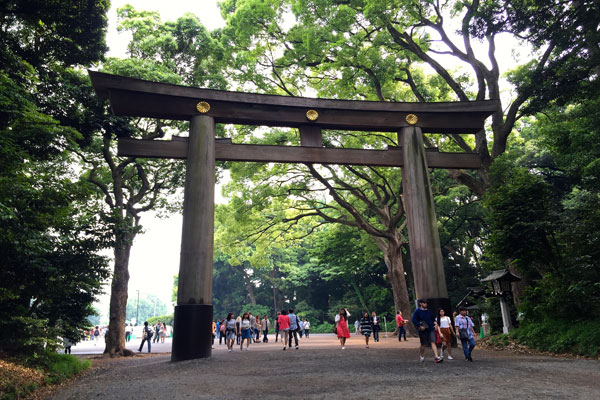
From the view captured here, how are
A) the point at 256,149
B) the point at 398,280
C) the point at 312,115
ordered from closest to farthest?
the point at 256,149
the point at 312,115
the point at 398,280

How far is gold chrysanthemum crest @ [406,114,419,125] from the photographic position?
12.2 m

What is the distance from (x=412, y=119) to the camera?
12.2 meters

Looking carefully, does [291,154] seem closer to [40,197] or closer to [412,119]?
[412,119]

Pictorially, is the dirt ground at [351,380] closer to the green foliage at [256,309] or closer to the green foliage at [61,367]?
the green foliage at [61,367]

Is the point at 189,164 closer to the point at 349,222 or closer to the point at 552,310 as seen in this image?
the point at 552,310

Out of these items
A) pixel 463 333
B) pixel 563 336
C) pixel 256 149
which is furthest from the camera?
pixel 256 149

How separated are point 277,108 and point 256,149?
4.90 feet

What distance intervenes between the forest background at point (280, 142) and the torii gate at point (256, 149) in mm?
2031

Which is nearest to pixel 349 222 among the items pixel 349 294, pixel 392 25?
pixel 392 25

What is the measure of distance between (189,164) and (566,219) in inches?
420

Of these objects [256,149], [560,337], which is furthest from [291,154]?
[560,337]

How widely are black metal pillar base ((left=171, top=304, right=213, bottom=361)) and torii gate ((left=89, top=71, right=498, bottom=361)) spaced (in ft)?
0.08

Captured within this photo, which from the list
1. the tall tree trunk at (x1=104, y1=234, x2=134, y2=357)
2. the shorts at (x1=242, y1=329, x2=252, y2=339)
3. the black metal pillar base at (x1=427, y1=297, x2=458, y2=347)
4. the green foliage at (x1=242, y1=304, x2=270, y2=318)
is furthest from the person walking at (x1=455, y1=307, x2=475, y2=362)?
the green foliage at (x1=242, y1=304, x2=270, y2=318)

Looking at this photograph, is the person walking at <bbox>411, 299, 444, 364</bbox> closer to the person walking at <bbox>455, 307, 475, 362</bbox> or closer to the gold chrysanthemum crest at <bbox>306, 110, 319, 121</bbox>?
the person walking at <bbox>455, 307, 475, 362</bbox>
